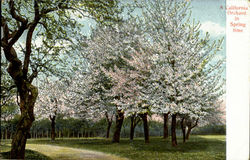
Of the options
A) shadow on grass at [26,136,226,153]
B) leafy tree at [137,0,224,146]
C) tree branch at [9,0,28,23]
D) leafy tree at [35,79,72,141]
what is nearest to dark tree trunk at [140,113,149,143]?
shadow on grass at [26,136,226,153]

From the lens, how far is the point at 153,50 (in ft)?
12.5

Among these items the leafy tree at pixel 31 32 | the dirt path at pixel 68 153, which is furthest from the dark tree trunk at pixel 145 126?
the leafy tree at pixel 31 32

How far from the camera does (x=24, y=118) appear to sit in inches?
138

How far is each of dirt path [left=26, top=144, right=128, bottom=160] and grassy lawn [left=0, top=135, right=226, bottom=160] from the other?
59mm

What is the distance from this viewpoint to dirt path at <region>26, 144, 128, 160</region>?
11.5 ft

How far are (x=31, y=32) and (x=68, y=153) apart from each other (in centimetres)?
196

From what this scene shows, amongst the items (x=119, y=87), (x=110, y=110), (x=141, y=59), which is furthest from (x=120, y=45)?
(x=110, y=110)

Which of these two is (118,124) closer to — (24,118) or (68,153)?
(68,153)

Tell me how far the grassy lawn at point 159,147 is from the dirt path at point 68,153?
0.06m

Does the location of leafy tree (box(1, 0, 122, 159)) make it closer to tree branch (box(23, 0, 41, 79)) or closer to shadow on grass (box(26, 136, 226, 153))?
tree branch (box(23, 0, 41, 79))

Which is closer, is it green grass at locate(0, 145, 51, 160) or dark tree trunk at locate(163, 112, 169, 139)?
green grass at locate(0, 145, 51, 160)

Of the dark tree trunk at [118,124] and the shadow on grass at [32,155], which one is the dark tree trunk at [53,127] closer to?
the shadow on grass at [32,155]

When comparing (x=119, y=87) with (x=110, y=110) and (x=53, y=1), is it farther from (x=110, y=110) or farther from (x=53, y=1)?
(x=53, y=1)

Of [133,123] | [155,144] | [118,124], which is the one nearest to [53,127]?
[118,124]
